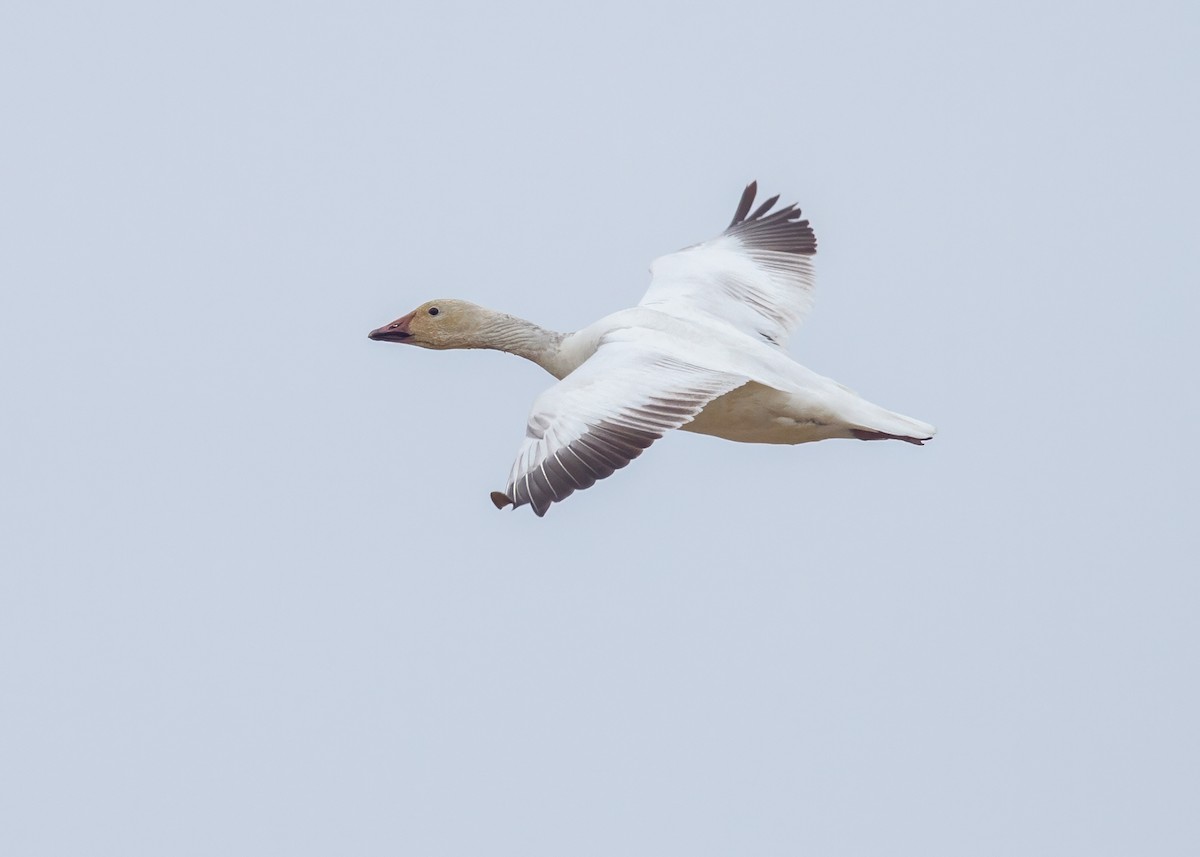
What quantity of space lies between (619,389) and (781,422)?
1255 millimetres

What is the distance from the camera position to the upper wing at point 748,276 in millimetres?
13047

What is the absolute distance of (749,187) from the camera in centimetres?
1498

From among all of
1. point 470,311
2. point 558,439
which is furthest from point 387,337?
point 558,439

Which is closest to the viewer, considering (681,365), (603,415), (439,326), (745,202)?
(603,415)

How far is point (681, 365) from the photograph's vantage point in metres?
11.4

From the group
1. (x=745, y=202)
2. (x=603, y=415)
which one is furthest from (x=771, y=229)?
(x=603, y=415)

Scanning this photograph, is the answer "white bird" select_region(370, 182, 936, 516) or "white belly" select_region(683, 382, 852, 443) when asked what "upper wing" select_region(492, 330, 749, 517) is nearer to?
"white bird" select_region(370, 182, 936, 516)

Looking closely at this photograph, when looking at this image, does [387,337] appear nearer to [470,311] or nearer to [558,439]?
[470,311]

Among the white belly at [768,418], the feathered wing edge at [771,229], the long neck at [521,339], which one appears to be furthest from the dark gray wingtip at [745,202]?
the white belly at [768,418]

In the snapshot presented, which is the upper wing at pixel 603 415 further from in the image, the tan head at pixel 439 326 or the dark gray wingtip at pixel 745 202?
the dark gray wingtip at pixel 745 202

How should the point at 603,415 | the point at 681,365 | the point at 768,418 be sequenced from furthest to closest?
the point at 768,418
the point at 681,365
the point at 603,415

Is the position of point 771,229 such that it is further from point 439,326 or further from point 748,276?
point 439,326

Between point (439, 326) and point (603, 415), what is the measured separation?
9.26 ft

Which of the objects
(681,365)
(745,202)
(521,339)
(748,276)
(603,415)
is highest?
(745,202)
